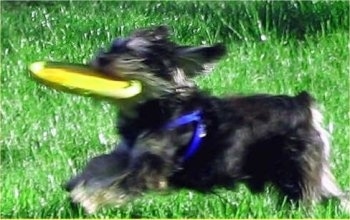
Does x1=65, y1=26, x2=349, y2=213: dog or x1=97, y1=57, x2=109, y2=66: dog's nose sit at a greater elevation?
x1=97, y1=57, x2=109, y2=66: dog's nose

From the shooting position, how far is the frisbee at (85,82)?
6.72m

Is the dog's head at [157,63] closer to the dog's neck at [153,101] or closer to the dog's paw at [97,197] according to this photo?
the dog's neck at [153,101]

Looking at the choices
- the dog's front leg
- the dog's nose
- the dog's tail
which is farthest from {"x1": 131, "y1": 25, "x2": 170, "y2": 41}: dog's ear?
the dog's tail

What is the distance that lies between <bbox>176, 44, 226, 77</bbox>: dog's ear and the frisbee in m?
0.27

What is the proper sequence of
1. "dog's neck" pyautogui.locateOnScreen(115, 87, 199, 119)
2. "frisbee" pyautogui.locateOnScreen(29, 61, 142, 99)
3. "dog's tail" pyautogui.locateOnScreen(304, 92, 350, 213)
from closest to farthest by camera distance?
"frisbee" pyautogui.locateOnScreen(29, 61, 142, 99), "dog's neck" pyautogui.locateOnScreen(115, 87, 199, 119), "dog's tail" pyautogui.locateOnScreen(304, 92, 350, 213)

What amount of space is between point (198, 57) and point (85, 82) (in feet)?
2.01

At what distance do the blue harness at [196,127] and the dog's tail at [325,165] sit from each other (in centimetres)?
59

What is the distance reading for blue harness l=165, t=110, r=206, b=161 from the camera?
22.6 feet

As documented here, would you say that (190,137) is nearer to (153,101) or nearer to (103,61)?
(153,101)

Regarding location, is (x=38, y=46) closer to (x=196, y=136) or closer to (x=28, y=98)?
(x=28, y=98)

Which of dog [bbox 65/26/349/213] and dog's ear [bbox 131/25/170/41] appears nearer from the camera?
dog [bbox 65/26/349/213]

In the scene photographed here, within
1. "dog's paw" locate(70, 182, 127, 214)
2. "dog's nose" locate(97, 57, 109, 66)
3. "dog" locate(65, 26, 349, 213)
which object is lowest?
"dog's paw" locate(70, 182, 127, 214)

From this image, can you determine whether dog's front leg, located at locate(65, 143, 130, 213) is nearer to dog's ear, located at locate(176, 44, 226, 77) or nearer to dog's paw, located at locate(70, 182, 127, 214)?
dog's paw, located at locate(70, 182, 127, 214)

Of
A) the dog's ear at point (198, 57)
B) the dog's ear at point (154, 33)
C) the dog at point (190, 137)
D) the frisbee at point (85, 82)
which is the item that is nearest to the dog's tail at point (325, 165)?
the dog at point (190, 137)
